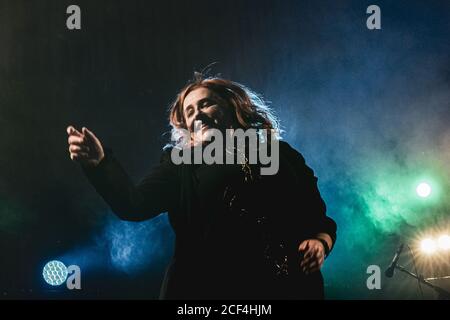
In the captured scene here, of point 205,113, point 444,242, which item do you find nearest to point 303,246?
point 205,113

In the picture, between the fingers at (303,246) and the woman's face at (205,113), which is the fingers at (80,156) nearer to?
the woman's face at (205,113)

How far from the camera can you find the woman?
1891mm

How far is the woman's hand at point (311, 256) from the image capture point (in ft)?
6.34

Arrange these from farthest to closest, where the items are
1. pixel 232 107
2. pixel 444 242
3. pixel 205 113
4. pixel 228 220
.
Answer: pixel 444 242, pixel 232 107, pixel 205 113, pixel 228 220

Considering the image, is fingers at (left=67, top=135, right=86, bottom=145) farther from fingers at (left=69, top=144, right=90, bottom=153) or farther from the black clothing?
the black clothing

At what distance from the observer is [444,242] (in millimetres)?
4555

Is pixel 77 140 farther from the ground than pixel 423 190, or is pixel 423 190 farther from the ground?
pixel 77 140

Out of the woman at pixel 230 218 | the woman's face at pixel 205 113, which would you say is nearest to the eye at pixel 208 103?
the woman's face at pixel 205 113

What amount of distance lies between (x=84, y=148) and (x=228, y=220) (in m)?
0.84

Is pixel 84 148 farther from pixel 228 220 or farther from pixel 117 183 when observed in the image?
pixel 228 220

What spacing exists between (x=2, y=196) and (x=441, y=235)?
5684 mm

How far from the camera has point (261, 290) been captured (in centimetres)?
194

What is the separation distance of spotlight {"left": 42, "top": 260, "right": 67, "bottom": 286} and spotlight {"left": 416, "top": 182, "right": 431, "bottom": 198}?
188 inches
